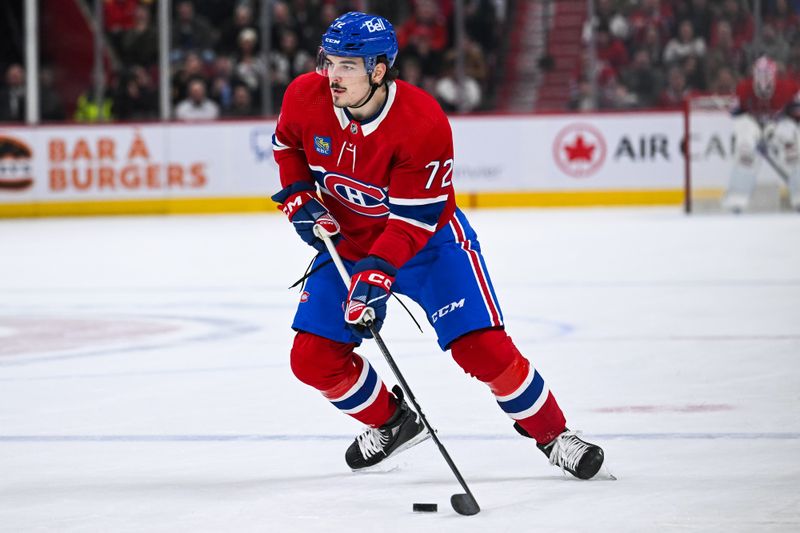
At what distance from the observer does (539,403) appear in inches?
135

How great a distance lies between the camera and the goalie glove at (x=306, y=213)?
3516 millimetres

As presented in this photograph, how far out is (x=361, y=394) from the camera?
3.55 m

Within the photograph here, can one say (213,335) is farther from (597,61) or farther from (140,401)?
(597,61)

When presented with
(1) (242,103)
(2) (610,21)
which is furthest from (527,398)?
(1) (242,103)

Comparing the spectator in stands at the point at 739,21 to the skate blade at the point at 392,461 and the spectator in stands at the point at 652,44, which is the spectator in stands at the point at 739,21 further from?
the skate blade at the point at 392,461

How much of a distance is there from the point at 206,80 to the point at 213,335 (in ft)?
27.8

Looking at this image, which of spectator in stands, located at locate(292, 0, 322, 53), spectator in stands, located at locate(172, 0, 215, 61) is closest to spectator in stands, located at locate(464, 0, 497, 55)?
spectator in stands, located at locate(292, 0, 322, 53)

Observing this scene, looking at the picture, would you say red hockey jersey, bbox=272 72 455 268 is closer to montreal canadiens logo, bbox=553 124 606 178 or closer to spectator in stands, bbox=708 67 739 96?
spectator in stands, bbox=708 67 739 96

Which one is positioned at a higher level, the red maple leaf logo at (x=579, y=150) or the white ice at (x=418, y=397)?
the white ice at (x=418, y=397)

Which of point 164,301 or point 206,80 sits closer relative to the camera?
point 164,301

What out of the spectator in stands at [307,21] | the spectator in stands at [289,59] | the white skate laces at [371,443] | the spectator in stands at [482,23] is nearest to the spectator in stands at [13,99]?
the spectator in stands at [289,59]

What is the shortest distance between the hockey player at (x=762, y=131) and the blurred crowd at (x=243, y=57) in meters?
2.56

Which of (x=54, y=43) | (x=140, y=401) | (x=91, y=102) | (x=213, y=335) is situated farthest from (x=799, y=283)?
(x=54, y=43)

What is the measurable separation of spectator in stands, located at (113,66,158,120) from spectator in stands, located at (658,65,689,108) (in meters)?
4.60
